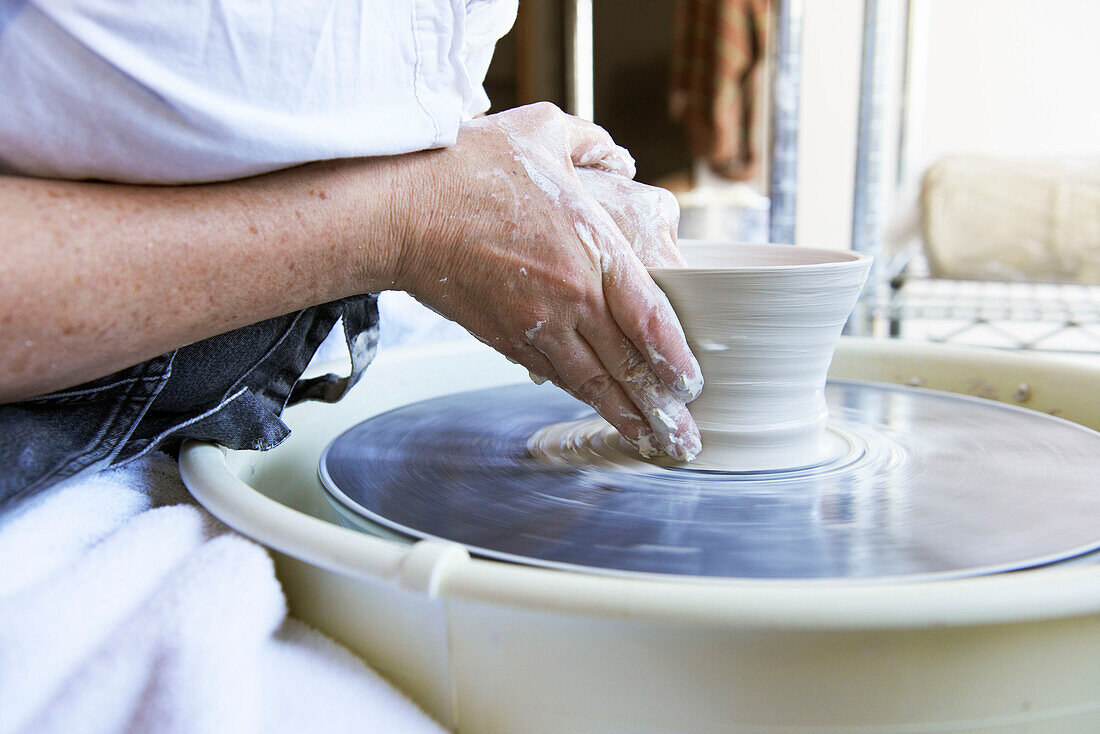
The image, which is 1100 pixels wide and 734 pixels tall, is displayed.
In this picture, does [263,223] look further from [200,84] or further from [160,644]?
[160,644]

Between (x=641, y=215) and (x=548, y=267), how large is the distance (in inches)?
4.0

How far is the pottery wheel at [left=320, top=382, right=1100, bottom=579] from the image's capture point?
480 mm

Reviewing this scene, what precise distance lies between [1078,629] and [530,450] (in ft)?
1.34

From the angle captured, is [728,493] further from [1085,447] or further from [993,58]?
[993,58]

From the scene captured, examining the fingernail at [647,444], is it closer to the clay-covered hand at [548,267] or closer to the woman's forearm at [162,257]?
the clay-covered hand at [548,267]

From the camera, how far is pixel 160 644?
0.40m

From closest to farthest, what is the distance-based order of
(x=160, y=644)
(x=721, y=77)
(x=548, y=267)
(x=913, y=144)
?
(x=160, y=644) < (x=548, y=267) < (x=913, y=144) < (x=721, y=77)

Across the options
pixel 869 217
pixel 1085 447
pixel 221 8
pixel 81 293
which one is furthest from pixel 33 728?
pixel 869 217

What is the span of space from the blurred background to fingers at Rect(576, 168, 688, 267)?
1.18 metres

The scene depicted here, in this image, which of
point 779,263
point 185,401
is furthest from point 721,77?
point 185,401

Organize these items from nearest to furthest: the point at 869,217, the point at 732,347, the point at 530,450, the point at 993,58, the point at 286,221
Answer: the point at 286,221 < the point at 732,347 < the point at 530,450 < the point at 869,217 < the point at 993,58

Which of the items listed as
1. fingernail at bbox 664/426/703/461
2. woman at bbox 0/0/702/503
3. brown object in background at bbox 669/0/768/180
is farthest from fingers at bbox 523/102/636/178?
brown object in background at bbox 669/0/768/180

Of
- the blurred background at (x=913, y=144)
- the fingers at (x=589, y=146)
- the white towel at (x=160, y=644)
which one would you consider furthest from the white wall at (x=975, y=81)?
the white towel at (x=160, y=644)

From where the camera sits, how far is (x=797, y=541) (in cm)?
50
